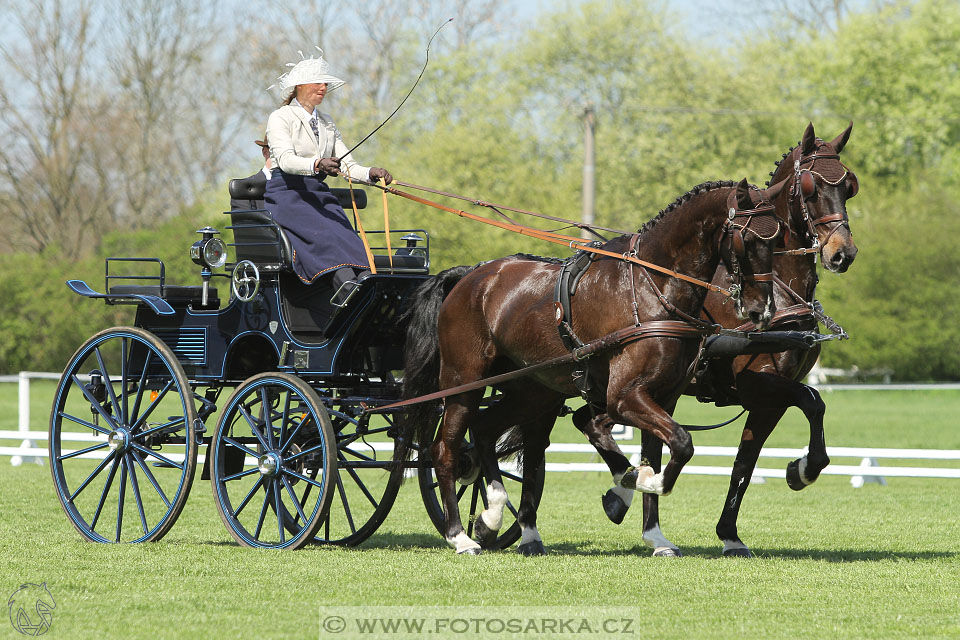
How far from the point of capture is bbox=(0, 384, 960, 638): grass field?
5273 millimetres

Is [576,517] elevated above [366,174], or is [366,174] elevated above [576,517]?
[366,174]

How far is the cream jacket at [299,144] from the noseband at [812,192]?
8.48 ft

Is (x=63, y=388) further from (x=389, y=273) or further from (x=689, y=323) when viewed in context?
(x=689, y=323)

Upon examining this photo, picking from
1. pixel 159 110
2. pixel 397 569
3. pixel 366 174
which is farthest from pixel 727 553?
pixel 159 110

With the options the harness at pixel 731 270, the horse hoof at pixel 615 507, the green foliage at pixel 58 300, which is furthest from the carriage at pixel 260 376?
the green foliage at pixel 58 300

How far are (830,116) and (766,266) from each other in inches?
1286

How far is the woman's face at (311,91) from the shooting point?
811 centimetres

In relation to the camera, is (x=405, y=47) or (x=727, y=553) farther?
(x=405, y=47)

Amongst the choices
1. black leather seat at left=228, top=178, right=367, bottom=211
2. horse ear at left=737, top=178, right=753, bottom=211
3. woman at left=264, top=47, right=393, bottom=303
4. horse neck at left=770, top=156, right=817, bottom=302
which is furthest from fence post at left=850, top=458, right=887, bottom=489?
woman at left=264, top=47, right=393, bottom=303

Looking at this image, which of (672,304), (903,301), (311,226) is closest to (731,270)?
(672,304)

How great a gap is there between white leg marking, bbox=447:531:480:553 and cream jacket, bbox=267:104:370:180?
2.28 m

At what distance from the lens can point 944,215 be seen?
32875 mm

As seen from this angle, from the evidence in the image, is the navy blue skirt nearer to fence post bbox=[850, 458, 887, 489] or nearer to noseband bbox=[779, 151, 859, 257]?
noseband bbox=[779, 151, 859, 257]

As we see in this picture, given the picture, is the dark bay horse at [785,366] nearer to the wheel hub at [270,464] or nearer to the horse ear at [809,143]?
the horse ear at [809,143]
